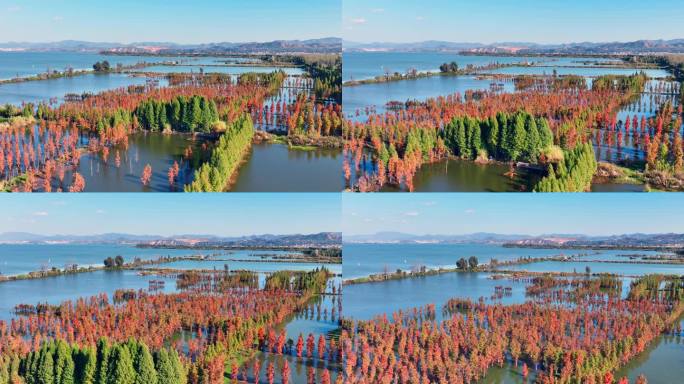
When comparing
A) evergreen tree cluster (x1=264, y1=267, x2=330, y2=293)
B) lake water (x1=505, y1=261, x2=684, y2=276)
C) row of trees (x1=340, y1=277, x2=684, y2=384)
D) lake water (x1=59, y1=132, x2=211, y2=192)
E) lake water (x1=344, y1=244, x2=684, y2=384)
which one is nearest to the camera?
lake water (x1=59, y1=132, x2=211, y2=192)

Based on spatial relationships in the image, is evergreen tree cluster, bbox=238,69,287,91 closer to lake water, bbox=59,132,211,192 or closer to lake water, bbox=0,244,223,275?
lake water, bbox=59,132,211,192

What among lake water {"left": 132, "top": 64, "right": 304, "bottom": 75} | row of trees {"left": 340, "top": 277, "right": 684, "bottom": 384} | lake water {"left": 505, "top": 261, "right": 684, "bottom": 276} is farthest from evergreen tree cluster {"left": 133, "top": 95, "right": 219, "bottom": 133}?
lake water {"left": 505, "top": 261, "right": 684, "bottom": 276}

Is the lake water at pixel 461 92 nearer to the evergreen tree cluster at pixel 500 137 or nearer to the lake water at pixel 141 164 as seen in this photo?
the evergreen tree cluster at pixel 500 137

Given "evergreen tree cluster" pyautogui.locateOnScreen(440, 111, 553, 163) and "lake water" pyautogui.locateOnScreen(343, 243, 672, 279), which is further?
"lake water" pyautogui.locateOnScreen(343, 243, 672, 279)

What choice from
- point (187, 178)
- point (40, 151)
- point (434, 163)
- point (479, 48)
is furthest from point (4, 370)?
point (479, 48)

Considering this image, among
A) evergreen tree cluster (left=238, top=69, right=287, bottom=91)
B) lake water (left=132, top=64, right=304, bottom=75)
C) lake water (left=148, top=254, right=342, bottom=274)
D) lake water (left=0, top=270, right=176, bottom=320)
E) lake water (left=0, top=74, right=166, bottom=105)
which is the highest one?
lake water (left=132, top=64, right=304, bottom=75)

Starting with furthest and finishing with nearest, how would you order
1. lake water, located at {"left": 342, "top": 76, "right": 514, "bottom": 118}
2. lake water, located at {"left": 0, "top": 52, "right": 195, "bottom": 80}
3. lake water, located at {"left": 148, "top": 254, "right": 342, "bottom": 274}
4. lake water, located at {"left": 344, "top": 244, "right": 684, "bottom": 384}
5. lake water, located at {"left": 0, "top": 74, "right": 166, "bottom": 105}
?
lake water, located at {"left": 0, "top": 52, "right": 195, "bottom": 80} < lake water, located at {"left": 0, "top": 74, "right": 166, "bottom": 105} < lake water, located at {"left": 148, "top": 254, "right": 342, "bottom": 274} < lake water, located at {"left": 342, "top": 76, "right": 514, "bottom": 118} < lake water, located at {"left": 344, "top": 244, "right": 684, "bottom": 384}

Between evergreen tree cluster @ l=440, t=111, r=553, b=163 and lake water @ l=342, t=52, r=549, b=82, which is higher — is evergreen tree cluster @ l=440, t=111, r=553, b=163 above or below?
below
